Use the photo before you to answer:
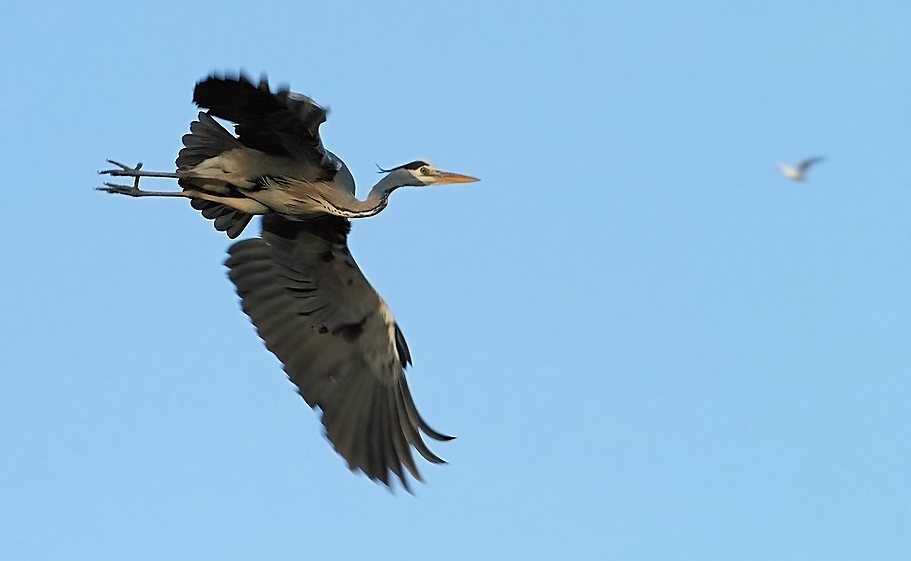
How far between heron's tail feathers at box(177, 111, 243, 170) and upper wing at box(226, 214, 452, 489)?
905mm

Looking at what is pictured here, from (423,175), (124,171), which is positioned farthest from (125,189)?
(423,175)

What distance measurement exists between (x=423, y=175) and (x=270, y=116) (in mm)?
1707

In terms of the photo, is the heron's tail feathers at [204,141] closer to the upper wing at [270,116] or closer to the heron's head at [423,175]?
the upper wing at [270,116]

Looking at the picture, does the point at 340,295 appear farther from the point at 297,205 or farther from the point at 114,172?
the point at 114,172

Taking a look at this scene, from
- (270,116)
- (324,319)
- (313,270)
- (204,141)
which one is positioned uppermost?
(204,141)

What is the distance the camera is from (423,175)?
11.9 meters

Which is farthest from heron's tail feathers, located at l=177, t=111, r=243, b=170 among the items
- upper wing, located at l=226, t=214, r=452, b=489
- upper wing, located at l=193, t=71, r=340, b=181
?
upper wing, located at l=226, t=214, r=452, b=489

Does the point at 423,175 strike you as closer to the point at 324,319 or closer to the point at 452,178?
the point at 452,178

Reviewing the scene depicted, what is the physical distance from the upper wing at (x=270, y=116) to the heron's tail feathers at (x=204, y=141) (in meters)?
0.27

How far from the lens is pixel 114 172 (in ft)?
38.4

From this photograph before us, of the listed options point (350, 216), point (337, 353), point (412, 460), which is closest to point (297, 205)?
point (350, 216)

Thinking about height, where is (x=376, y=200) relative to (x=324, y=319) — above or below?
above

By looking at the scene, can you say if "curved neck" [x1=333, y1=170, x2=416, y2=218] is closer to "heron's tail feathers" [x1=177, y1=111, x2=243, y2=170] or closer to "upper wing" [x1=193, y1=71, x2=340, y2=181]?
"upper wing" [x1=193, y1=71, x2=340, y2=181]

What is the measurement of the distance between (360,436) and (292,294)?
1.37 meters
